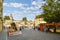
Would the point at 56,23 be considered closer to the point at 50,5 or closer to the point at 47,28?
the point at 47,28

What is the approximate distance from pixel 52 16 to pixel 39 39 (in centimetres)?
91

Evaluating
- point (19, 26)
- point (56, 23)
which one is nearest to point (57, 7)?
point (56, 23)

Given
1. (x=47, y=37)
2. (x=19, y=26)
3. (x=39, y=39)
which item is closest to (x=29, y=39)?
(x=39, y=39)

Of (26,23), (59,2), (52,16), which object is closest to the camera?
(26,23)

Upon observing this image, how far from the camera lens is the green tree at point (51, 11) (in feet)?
24.7

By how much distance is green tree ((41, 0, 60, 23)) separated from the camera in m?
7.54

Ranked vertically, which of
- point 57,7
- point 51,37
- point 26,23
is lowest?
point 51,37

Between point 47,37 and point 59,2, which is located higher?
point 59,2

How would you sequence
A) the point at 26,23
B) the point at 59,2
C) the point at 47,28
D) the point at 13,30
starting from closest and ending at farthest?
the point at 13,30
the point at 26,23
the point at 47,28
the point at 59,2

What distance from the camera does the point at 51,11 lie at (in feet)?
26.4

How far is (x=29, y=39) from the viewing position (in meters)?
7.27

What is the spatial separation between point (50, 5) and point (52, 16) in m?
0.49

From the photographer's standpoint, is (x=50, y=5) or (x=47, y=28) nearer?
(x=47, y=28)

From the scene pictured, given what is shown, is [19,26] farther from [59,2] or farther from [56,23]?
[59,2]
